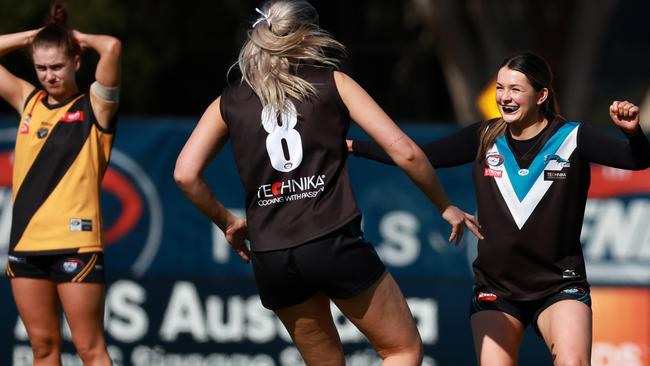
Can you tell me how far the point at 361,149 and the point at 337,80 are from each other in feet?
3.19

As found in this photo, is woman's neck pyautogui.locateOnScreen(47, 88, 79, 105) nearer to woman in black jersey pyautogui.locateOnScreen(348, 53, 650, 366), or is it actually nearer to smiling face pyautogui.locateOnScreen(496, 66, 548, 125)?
woman in black jersey pyautogui.locateOnScreen(348, 53, 650, 366)

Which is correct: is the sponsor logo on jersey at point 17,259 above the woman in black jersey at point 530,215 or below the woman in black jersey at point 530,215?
below

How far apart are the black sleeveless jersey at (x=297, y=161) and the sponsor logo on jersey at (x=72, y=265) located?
159cm

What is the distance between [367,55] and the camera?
2030cm

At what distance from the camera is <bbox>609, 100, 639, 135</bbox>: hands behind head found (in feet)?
17.8

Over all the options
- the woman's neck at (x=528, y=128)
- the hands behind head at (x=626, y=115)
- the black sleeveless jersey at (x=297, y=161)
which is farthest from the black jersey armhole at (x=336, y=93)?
the hands behind head at (x=626, y=115)

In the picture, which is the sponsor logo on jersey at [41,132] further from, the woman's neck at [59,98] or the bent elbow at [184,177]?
the bent elbow at [184,177]

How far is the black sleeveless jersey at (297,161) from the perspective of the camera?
5039 millimetres

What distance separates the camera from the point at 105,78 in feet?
21.2

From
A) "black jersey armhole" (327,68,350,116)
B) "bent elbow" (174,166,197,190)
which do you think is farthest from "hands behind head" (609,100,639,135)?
"bent elbow" (174,166,197,190)

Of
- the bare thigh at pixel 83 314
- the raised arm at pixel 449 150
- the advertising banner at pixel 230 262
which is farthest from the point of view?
the advertising banner at pixel 230 262

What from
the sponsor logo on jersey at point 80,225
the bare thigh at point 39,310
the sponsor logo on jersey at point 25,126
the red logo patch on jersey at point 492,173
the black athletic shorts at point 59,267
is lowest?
the bare thigh at point 39,310

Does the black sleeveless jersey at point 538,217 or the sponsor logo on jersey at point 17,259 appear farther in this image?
the sponsor logo on jersey at point 17,259

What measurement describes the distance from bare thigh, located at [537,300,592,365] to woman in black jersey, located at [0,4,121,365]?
237 centimetres
